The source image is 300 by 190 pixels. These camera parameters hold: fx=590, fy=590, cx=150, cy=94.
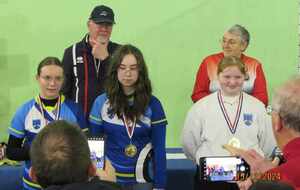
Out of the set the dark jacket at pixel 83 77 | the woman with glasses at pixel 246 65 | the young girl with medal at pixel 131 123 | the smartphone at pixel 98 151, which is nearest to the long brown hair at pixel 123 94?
the young girl with medal at pixel 131 123

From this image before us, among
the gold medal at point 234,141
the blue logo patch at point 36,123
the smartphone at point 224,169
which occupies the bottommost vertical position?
the smartphone at point 224,169

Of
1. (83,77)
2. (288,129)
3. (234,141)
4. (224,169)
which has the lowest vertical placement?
(224,169)

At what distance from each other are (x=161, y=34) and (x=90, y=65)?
1.44m

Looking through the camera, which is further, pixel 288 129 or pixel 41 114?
pixel 41 114

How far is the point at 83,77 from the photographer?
13.3ft

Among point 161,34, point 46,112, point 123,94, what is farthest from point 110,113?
point 161,34

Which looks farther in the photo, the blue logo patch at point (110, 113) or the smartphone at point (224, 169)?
the blue logo patch at point (110, 113)

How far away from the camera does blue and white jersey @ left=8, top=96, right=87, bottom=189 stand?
11.2 feet

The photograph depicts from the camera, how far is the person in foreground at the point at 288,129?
5.71 feet

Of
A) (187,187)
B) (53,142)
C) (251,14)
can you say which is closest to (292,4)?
(251,14)

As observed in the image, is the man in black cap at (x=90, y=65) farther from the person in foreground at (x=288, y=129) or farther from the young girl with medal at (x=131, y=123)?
the person in foreground at (x=288, y=129)

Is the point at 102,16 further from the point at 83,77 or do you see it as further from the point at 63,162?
the point at 63,162

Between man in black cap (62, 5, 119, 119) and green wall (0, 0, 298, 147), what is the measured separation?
1233 mm

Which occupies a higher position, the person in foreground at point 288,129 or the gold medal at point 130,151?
the person in foreground at point 288,129
